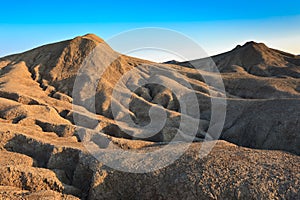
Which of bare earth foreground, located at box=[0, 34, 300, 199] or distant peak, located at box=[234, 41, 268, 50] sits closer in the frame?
bare earth foreground, located at box=[0, 34, 300, 199]

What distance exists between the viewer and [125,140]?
16.9 m

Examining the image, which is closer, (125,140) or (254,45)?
(125,140)

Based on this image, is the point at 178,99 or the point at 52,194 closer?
the point at 52,194

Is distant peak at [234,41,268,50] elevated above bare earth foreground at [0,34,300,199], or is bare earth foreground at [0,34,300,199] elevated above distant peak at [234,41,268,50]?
distant peak at [234,41,268,50]

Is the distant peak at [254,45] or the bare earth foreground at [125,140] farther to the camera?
the distant peak at [254,45]

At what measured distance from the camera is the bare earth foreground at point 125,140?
988cm

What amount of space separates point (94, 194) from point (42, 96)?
20.9 metres

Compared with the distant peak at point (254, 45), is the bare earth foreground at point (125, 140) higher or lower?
lower

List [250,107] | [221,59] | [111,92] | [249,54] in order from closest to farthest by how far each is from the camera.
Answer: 1. [250,107]
2. [111,92]
3. [249,54]
4. [221,59]

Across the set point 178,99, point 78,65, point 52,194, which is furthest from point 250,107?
point 78,65

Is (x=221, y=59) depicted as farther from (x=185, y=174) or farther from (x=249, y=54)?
(x=185, y=174)

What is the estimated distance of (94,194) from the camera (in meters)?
10.7

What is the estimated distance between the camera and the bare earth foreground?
9883mm

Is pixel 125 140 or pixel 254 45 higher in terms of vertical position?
pixel 254 45
